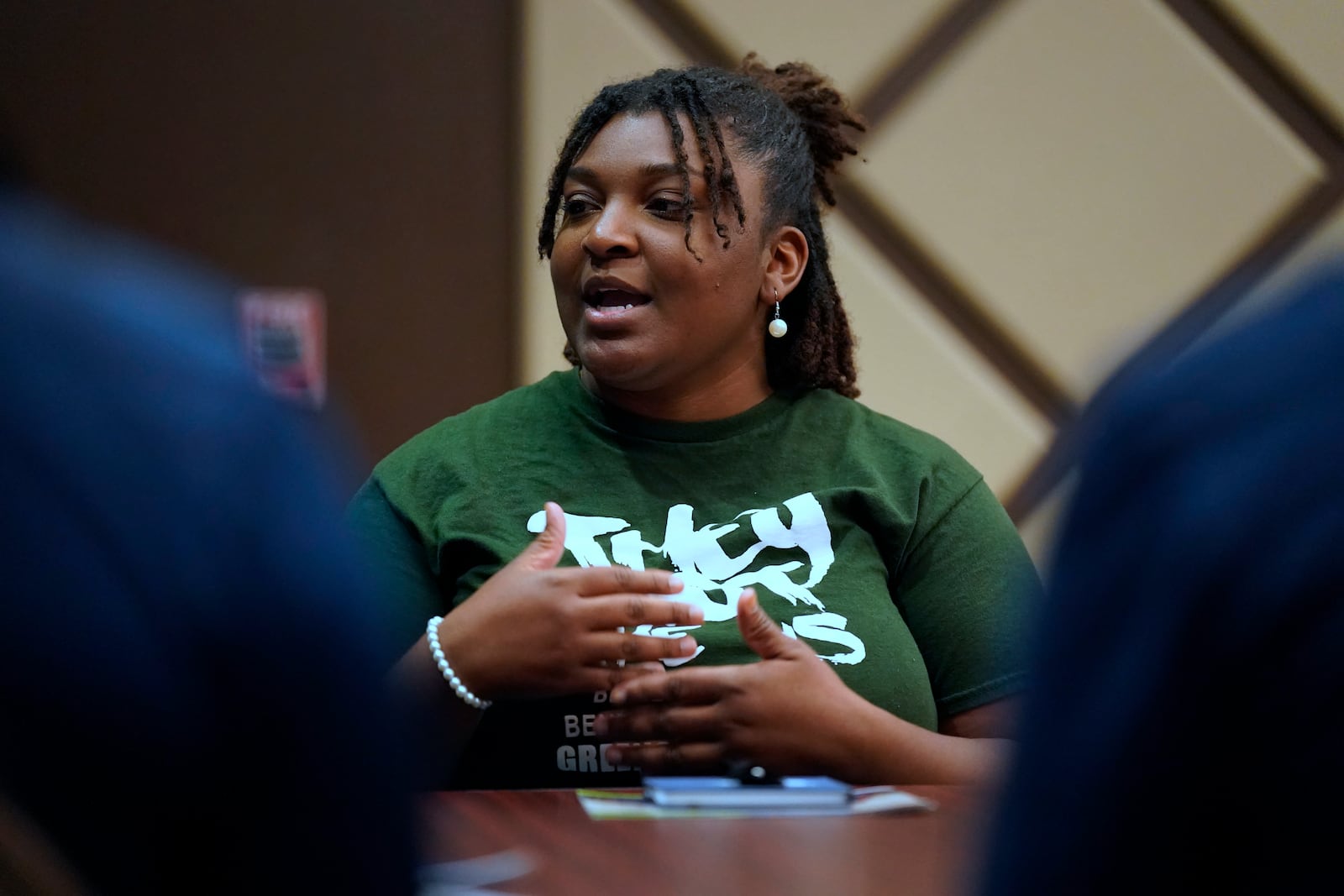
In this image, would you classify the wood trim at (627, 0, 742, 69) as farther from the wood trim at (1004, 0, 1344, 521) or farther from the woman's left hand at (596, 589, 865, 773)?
the woman's left hand at (596, 589, 865, 773)

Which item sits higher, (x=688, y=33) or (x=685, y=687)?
(x=688, y=33)

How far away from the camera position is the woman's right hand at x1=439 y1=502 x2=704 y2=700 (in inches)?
34.9

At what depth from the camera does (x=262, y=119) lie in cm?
164

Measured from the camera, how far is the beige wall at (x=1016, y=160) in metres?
1.63

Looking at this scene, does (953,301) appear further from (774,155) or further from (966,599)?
(966,599)

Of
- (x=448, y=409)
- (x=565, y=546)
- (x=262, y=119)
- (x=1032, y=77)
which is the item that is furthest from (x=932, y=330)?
(x=262, y=119)

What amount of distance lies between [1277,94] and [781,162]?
2.56ft

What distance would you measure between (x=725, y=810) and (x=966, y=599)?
40cm

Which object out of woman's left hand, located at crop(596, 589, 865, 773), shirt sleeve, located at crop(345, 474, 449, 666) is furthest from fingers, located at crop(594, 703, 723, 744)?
shirt sleeve, located at crop(345, 474, 449, 666)

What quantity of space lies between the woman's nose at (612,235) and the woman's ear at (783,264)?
0.51 feet

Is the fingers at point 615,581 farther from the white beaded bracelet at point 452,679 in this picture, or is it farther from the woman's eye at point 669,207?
the woman's eye at point 669,207

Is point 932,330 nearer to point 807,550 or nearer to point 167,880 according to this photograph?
point 807,550

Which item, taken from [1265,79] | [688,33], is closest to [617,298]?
[688,33]

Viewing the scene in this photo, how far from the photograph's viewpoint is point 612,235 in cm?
112
